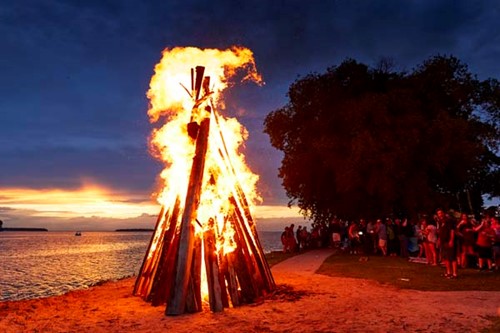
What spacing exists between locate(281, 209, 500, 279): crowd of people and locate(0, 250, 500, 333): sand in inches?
117

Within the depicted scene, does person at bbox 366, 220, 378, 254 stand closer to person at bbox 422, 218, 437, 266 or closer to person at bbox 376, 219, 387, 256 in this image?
person at bbox 376, 219, 387, 256

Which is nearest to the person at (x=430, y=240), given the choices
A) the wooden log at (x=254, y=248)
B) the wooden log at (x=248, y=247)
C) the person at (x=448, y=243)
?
the person at (x=448, y=243)

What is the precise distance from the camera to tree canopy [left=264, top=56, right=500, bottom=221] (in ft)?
78.1

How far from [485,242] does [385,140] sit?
1002 cm

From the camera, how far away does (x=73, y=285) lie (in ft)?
80.1

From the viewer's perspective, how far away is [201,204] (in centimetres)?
1078

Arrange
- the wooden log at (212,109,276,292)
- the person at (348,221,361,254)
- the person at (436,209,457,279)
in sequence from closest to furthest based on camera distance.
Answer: the wooden log at (212,109,276,292)
the person at (436,209,457,279)
the person at (348,221,361,254)

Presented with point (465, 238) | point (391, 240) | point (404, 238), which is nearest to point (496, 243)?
point (465, 238)

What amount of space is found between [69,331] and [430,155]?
69.0ft

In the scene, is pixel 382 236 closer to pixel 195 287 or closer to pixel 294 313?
pixel 294 313

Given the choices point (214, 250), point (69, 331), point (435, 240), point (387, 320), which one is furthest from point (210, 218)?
point (435, 240)

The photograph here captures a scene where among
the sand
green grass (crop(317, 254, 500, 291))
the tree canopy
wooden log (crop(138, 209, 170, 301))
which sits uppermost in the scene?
the tree canopy

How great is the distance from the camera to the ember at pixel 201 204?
32.1ft

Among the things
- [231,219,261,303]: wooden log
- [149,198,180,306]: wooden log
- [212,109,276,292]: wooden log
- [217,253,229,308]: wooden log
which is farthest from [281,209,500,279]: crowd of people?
[149,198,180,306]: wooden log
